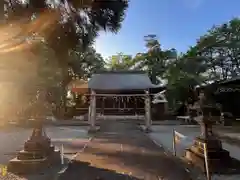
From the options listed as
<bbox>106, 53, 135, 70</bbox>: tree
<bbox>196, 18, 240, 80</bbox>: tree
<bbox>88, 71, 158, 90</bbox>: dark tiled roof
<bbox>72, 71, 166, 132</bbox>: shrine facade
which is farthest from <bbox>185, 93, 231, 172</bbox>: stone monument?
<bbox>106, 53, 135, 70</bbox>: tree

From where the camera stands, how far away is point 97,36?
17.6 ft

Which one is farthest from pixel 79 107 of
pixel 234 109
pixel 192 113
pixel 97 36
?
pixel 97 36

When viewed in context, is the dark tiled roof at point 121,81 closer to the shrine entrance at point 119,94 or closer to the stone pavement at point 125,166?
the shrine entrance at point 119,94

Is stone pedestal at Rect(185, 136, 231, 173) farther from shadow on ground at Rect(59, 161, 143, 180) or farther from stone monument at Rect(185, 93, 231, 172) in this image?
shadow on ground at Rect(59, 161, 143, 180)

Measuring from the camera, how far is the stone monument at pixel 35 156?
519 centimetres

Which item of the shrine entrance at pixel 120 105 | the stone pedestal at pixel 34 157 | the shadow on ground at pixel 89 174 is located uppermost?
the shrine entrance at pixel 120 105

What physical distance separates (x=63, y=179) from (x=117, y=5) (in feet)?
10.1

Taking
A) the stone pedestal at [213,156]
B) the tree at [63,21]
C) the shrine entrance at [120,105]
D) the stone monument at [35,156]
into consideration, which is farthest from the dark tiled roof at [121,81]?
the stone pedestal at [213,156]

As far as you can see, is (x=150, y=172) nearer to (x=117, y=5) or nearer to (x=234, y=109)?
(x=117, y=5)

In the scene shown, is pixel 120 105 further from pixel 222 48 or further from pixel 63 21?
pixel 63 21

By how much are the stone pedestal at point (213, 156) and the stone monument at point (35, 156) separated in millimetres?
2960

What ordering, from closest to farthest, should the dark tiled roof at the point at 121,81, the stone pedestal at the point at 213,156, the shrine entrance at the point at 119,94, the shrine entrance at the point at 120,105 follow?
the stone pedestal at the point at 213,156
the shrine entrance at the point at 119,94
the dark tiled roof at the point at 121,81
the shrine entrance at the point at 120,105

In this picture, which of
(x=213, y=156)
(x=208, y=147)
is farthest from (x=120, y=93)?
(x=213, y=156)

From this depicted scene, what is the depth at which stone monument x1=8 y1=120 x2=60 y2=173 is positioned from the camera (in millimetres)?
5188
